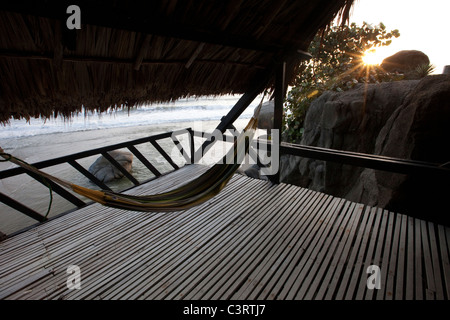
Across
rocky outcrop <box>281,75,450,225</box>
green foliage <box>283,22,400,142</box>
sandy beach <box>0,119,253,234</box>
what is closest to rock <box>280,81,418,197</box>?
rocky outcrop <box>281,75,450,225</box>

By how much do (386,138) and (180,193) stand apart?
2589 mm

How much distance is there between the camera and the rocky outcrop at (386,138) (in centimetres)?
191

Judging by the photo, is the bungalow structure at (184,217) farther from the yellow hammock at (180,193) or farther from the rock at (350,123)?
the rock at (350,123)

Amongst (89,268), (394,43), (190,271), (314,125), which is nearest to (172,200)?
(190,271)

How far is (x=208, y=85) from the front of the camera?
2338 mm

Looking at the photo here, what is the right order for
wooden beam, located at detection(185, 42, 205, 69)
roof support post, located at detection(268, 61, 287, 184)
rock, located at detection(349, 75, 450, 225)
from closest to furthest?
wooden beam, located at detection(185, 42, 205, 69) → rock, located at detection(349, 75, 450, 225) → roof support post, located at detection(268, 61, 287, 184)

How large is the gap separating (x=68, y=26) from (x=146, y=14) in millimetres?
425

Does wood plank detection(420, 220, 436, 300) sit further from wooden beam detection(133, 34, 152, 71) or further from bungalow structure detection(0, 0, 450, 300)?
wooden beam detection(133, 34, 152, 71)

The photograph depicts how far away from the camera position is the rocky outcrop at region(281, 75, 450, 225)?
6.27ft

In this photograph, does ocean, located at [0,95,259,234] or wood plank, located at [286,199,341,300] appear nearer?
wood plank, located at [286,199,341,300]

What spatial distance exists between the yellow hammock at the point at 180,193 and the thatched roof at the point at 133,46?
585 mm

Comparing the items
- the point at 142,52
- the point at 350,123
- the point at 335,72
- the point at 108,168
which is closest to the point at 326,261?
the point at 142,52

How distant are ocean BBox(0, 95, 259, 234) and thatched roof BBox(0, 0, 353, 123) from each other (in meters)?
0.42

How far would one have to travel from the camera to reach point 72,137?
9.41 m
